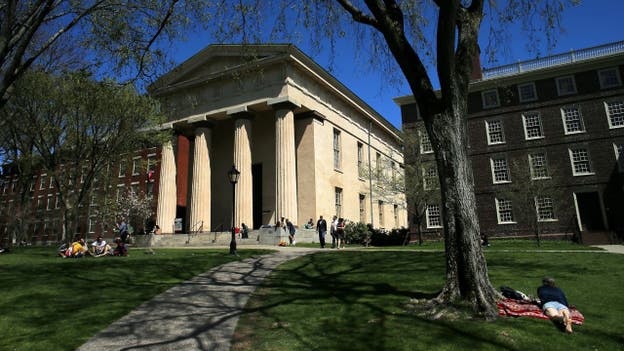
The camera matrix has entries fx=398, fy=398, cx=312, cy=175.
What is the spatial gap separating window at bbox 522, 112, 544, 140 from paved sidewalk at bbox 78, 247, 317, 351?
93.0 feet

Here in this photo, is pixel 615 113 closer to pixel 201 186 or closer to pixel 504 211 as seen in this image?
pixel 504 211

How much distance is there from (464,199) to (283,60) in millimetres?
24790

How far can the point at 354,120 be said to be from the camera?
4059 centimetres

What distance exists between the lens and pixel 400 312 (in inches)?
282

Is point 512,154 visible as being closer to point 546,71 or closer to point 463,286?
point 546,71

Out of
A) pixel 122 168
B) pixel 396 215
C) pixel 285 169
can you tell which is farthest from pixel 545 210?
pixel 122 168

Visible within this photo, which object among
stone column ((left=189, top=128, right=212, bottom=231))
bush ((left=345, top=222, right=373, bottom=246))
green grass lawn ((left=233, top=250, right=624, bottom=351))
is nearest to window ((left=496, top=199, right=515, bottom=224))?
bush ((left=345, top=222, right=373, bottom=246))

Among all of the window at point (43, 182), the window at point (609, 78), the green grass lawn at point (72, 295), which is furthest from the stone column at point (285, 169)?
the window at point (43, 182)

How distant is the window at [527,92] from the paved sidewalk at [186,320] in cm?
2946

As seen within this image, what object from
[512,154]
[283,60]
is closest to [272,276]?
[283,60]

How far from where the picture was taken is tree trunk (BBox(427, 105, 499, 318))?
688 cm

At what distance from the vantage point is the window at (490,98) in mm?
32859

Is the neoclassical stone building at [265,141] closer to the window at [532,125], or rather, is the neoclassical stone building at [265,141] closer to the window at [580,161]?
the window at [532,125]

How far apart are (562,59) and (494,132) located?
7.66 meters
